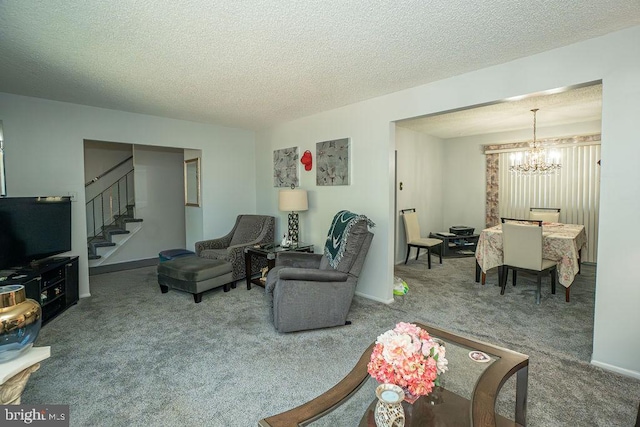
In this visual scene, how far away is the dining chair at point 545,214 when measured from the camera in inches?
205

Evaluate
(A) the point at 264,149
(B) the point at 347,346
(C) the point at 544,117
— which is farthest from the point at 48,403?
(C) the point at 544,117

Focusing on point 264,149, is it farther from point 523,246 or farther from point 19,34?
point 523,246

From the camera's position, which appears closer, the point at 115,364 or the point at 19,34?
the point at 19,34

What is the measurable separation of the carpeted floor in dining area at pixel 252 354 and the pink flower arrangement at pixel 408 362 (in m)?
0.26

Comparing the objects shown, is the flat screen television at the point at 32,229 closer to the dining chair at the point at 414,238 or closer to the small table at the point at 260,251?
the small table at the point at 260,251

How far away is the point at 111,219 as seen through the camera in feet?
20.0

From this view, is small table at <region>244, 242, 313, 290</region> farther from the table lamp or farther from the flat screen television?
the flat screen television

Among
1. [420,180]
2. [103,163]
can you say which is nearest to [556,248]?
[420,180]

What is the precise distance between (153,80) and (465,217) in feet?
19.9

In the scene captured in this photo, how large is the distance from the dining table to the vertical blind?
111cm

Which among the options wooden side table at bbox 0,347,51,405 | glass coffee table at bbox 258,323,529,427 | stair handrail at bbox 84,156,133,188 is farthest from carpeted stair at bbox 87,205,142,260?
glass coffee table at bbox 258,323,529,427

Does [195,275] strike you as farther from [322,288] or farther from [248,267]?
[322,288]

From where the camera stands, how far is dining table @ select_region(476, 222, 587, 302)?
142 inches

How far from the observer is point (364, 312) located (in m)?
3.39
